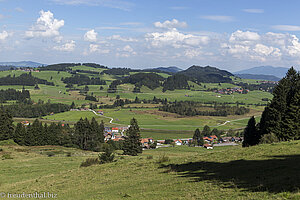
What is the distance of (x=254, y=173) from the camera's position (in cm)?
1825

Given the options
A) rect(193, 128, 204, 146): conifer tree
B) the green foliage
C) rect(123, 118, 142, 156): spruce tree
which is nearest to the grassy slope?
the green foliage

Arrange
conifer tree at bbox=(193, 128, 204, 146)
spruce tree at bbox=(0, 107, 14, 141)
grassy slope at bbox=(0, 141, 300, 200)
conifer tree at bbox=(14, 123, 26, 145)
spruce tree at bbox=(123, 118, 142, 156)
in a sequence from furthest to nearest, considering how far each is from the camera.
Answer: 1. conifer tree at bbox=(193, 128, 204, 146)
2. spruce tree at bbox=(0, 107, 14, 141)
3. conifer tree at bbox=(14, 123, 26, 145)
4. spruce tree at bbox=(123, 118, 142, 156)
5. grassy slope at bbox=(0, 141, 300, 200)

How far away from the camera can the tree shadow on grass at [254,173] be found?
1473cm

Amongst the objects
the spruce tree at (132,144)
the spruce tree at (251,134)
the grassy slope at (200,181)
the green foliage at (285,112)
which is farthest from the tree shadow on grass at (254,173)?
the spruce tree at (132,144)

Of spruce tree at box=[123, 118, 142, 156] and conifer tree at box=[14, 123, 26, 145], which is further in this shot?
conifer tree at box=[14, 123, 26, 145]

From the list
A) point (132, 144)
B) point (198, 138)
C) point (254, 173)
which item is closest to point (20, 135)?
point (132, 144)

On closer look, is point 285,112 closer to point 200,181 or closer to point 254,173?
point 254,173

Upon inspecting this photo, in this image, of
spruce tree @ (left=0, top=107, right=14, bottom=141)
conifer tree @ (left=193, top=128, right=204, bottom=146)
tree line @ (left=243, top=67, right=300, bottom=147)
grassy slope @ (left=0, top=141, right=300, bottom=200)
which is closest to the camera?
grassy slope @ (left=0, top=141, right=300, bottom=200)

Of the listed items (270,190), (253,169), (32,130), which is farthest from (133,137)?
(270,190)

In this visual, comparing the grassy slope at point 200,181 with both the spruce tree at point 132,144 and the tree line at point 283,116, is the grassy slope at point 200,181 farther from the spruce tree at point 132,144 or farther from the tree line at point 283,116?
the spruce tree at point 132,144

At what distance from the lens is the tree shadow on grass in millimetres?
14734

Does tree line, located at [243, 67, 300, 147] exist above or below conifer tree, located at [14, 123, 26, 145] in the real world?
above

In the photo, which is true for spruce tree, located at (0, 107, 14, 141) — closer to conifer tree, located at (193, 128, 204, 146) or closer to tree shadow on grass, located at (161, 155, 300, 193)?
conifer tree, located at (193, 128, 204, 146)

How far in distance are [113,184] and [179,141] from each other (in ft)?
385
